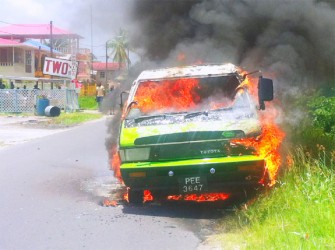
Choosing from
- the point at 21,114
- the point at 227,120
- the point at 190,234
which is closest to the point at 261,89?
the point at 227,120

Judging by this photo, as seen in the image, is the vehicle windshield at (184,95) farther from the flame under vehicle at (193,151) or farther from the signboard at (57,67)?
the signboard at (57,67)

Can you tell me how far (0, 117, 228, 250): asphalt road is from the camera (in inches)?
207

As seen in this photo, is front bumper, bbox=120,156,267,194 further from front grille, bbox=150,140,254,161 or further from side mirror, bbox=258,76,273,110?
side mirror, bbox=258,76,273,110

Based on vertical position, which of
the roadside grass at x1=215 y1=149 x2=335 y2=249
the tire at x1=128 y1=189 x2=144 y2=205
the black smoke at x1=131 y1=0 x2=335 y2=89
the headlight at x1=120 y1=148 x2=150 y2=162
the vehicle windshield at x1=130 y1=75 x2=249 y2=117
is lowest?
the tire at x1=128 y1=189 x2=144 y2=205

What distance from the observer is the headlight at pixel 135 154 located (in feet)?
20.8

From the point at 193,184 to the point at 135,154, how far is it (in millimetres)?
806

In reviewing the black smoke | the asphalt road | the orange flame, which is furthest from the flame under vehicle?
the black smoke

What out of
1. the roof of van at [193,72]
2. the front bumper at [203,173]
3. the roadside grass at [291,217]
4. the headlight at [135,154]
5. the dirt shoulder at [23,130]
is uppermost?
the roof of van at [193,72]

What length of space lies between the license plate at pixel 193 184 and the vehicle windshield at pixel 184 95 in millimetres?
1459

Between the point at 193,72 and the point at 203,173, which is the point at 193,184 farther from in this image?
the point at 193,72

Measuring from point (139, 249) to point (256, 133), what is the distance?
2064 mm

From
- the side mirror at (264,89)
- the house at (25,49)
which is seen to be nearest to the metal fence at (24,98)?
the house at (25,49)

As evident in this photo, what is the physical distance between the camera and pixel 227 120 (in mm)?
6355

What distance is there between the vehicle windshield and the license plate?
1459 millimetres
